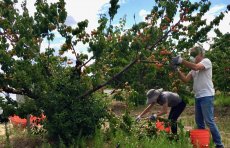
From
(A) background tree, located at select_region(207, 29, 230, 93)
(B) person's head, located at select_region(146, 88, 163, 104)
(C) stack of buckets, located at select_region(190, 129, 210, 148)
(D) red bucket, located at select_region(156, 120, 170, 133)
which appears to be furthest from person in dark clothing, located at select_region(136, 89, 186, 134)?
(A) background tree, located at select_region(207, 29, 230, 93)

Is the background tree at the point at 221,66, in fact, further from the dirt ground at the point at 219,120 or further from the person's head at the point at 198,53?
the person's head at the point at 198,53

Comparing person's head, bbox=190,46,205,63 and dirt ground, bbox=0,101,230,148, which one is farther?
dirt ground, bbox=0,101,230,148

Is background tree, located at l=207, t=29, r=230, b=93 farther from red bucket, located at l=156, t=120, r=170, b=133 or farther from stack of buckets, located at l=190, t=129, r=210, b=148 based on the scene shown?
stack of buckets, located at l=190, t=129, r=210, b=148

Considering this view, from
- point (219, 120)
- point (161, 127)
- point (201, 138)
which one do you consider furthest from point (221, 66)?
point (201, 138)

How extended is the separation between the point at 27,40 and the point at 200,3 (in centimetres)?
322

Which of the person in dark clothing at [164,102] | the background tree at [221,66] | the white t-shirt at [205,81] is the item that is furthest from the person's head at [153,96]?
the background tree at [221,66]

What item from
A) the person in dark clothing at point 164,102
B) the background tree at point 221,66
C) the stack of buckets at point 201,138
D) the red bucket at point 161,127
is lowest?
the stack of buckets at point 201,138

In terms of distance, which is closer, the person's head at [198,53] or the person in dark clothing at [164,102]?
the person's head at [198,53]

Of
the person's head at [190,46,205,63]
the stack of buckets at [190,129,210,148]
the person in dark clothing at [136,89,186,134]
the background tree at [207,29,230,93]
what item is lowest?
the stack of buckets at [190,129,210,148]

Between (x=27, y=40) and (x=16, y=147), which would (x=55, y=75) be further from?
(x=16, y=147)

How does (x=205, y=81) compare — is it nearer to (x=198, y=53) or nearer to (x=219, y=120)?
(x=198, y=53)

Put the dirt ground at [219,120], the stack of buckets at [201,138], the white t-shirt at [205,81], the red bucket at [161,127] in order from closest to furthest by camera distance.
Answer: the stack of buckets at [201,138] → the white t-shirt at [205,81] → the red bucket at [161,127] → the dirt ground at [219,120]

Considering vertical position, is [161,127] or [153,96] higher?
[153,96]

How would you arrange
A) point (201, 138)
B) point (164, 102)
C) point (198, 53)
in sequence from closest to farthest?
point (201, 138) → point (198, 53) → point (164, 102)
